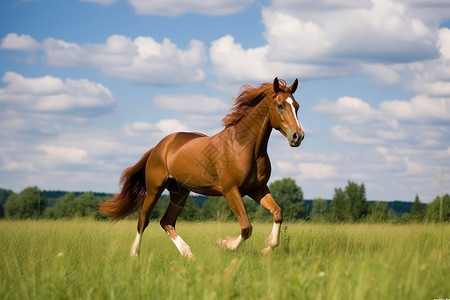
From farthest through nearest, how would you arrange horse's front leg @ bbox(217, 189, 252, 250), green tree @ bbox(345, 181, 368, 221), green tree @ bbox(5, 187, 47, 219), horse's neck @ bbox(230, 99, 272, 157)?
green tree @ bbox(345, 181, 368, 221)
green tree @ bbox(5, 187, 47, 219)
horse's neck @ bbox(230, 99, 272, 157)
horse's front leg @ bbox(217, 189, 252, 250)

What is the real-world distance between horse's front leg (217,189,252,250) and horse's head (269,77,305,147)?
1208 mm

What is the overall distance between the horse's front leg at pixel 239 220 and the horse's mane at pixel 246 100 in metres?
1.22

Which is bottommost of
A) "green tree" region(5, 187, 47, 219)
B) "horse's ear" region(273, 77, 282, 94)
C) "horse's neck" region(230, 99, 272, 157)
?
"green tree" region(5, 187, 47, 219)

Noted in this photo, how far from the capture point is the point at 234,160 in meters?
8.04

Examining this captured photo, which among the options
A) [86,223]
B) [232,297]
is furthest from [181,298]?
[86,223]

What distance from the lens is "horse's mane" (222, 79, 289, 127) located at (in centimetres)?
817

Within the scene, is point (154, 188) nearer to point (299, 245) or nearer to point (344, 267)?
point (299, 245)

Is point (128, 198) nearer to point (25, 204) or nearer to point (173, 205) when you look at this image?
point (173, 205)

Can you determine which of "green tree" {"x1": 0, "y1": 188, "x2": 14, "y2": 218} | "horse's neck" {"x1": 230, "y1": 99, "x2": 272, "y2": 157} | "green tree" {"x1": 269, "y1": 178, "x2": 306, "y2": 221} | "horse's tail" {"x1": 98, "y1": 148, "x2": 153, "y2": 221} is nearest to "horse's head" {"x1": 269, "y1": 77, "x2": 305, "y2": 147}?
"horse's neck" {"x1": 230, "y1": 99, "x2": 272, "y2": 157}

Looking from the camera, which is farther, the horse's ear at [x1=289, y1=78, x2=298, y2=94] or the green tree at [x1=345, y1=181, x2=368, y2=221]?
the green tree at [x1=345, y1=181, x2=368, y2=221]

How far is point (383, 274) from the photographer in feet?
15.2

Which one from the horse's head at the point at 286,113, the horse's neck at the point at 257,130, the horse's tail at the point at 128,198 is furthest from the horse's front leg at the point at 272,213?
the horse's tail at the point at 128,198

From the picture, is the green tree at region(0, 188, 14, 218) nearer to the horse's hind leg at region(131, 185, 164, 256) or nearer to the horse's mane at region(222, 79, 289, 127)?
the horse's hind leg at region(131, 185, 164, 256)

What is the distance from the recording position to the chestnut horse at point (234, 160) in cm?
771
